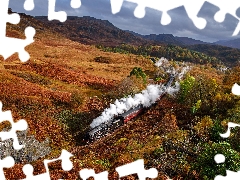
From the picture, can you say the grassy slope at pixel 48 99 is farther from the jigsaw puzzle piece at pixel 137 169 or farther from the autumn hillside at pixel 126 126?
the jigsaw puzzle piece at pixel 137 169

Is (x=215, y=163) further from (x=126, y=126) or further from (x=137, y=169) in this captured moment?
(x=126, y=126)

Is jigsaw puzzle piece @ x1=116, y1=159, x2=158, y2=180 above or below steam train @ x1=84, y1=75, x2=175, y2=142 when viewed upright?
above

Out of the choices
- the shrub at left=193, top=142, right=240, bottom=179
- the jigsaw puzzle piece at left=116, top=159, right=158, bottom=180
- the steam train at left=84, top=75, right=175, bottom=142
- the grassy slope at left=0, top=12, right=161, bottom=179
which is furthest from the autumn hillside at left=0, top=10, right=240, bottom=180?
the jigsaw puzzle piece at left=116, top=159, right=158, bottom=180

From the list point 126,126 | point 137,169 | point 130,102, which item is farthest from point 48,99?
point 137,169

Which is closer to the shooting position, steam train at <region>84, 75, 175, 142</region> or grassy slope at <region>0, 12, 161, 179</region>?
steam train at <region>84, 75, 175, 142</region>

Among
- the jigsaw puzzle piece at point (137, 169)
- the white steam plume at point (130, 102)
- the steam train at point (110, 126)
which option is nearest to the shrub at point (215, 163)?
the jigsaw puzzle piece at point (137, 169)

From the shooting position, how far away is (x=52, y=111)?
152ft

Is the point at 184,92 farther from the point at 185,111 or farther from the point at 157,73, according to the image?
the point at 157,73

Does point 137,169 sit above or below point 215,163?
above

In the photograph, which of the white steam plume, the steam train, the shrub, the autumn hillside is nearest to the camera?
the shrub

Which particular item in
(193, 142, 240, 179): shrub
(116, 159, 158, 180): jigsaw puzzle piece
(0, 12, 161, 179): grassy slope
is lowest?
(0, 12, 161, 179): grassy slope

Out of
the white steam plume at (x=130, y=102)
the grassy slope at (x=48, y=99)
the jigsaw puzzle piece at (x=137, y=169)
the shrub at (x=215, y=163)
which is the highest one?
the jigsaw puzzle piece at (x=137, y=169)

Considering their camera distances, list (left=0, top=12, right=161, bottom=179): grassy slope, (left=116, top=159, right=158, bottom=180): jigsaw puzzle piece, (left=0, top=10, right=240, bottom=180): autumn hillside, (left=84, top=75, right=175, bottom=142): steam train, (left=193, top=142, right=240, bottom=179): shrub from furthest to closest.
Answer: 1. (left=0, top=12, right=161, bottom=179): grassy slope
2. (left=84, top=75, right=175, bottom=142): steam train
3. (left=0, top=10, right=240, bottom=180): autumn hillside
4. (left=193, top=142, right=240, bottom=179): shrub
5. (left=116, top=159, right=158, bottom=180): jigsaw puzzle piece

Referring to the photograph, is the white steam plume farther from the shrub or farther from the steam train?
the shrub
